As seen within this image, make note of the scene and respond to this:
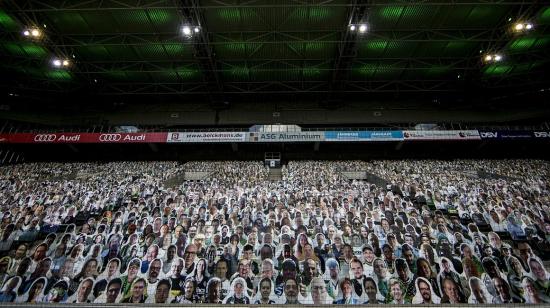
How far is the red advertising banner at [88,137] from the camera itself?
1913cm

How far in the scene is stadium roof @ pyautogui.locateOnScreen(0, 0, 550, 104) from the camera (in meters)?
13.3

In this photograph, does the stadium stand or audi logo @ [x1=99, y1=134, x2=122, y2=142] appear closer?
the stadium stand

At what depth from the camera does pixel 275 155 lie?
21.3 metres

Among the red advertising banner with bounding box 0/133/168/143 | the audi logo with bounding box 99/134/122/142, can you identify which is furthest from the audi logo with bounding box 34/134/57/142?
the audi logo with bounding box 99/134/122/142

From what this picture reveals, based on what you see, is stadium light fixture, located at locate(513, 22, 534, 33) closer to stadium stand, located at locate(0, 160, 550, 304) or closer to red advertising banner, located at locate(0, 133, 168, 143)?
stadium stand, located at locate(0, 160, 550, 304)

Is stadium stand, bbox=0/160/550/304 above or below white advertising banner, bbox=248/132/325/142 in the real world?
below

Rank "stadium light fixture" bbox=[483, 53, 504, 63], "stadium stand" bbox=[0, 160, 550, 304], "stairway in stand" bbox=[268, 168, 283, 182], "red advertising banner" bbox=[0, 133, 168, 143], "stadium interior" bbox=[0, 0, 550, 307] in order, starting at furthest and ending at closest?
"red advertising banner" bbox=[0, 133, 168, 143]
"stairway in stand" bbox=[268, 168, 283, 182]
"stadium light fixture" bbox=[483, 53, 504, 63]
"stadium interior" bbox=[0, 0, 550, 307]
"stadium stand" bbox=[0, 160, 550, 304]

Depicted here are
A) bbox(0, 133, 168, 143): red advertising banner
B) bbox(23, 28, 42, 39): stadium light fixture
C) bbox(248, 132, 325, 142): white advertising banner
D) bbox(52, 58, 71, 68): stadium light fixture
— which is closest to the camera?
bbox(23, 28, 42, 39): stadium light fixture

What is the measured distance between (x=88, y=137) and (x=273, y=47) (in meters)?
16.1

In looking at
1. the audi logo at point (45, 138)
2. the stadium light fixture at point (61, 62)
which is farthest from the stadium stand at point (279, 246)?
the audi logo at point (45, 138)

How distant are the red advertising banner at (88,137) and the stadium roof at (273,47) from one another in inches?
139

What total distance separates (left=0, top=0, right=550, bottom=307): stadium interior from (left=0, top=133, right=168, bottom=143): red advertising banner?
138 millimetres

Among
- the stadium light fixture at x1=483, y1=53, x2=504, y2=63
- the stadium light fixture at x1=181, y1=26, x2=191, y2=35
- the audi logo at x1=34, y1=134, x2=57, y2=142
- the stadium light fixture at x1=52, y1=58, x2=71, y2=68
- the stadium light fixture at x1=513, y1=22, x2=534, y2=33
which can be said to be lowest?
the audi logo at x1=34, y1=134, x2=57, y2=142

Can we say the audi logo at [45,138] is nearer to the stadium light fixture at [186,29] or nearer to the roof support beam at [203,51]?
the roof support beam at [203,51]
